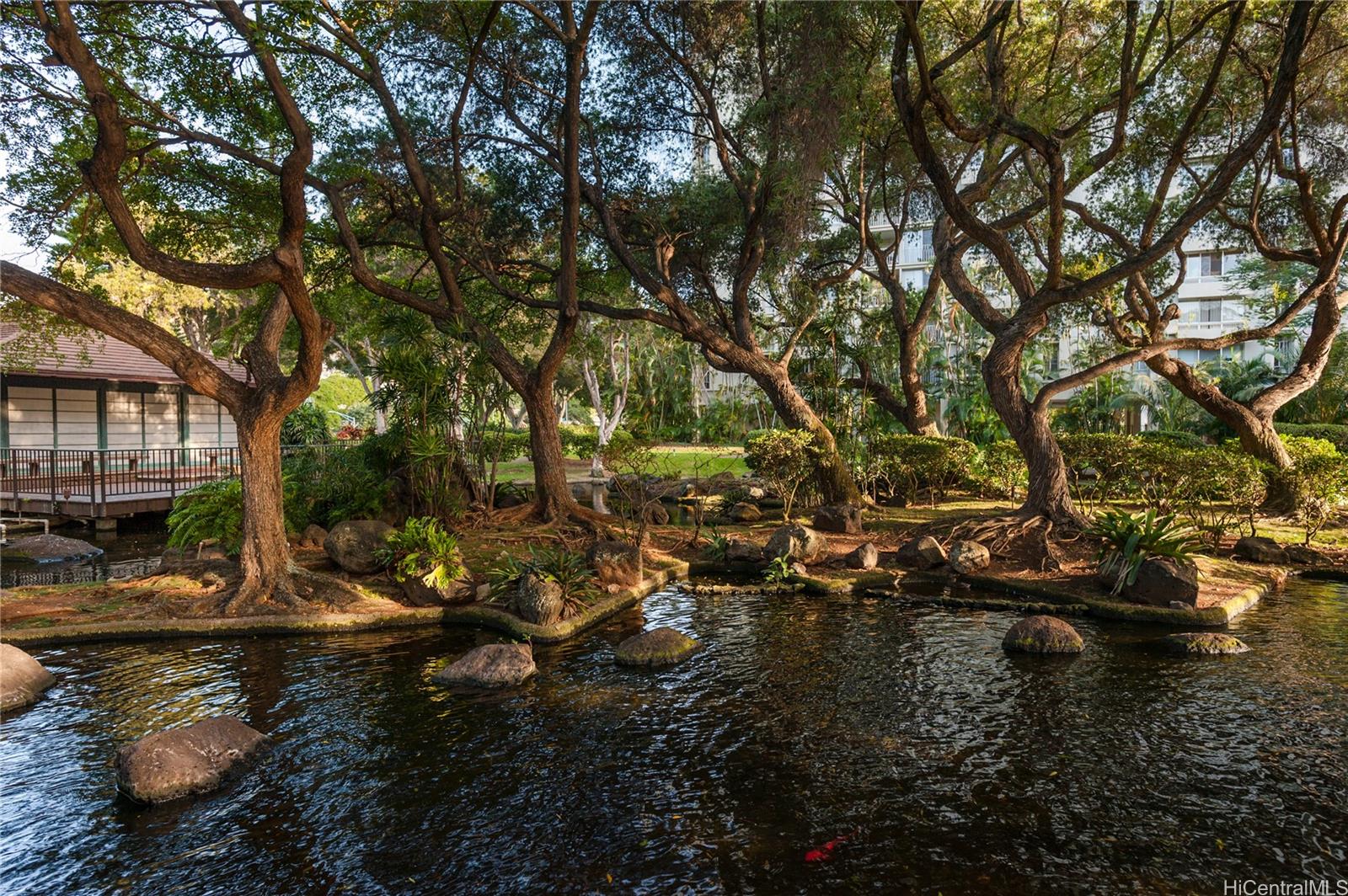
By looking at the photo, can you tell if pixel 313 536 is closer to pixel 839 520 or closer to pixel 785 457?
pixel 785 457

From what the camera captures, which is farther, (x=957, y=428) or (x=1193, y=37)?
(x=957, y=428)

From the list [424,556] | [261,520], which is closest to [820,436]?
[424,556]

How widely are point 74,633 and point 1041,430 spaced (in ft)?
45.0

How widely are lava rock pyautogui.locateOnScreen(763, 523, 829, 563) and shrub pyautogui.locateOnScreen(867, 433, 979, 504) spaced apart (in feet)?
16.7

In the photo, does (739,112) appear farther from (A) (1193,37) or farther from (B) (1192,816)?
(B) (1192,816)

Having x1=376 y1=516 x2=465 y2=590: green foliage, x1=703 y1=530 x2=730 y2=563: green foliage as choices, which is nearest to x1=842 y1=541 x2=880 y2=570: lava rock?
x1=703 y1=530 x2=730 y2=563: green foliage

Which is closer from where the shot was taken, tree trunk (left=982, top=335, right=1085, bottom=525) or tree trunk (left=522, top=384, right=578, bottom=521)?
tree trunk (left=982, top=335, right=1085, bottom=525)

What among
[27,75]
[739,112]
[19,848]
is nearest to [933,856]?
[19,848]

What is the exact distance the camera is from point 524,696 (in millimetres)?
7102

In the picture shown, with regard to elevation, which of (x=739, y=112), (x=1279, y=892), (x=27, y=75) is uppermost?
(x=739, y=112)

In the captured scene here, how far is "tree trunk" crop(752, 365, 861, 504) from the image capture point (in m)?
15.6

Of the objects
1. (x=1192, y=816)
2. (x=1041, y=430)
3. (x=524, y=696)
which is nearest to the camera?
(x=1192, y=816)

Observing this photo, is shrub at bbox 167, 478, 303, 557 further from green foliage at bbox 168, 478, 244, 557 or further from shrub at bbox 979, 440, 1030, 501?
shrub at bbox 979, 440, 1030, 501

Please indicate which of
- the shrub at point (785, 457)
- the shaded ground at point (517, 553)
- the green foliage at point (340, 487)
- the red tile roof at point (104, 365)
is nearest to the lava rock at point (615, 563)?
the shaded ground at point (517, 553)
